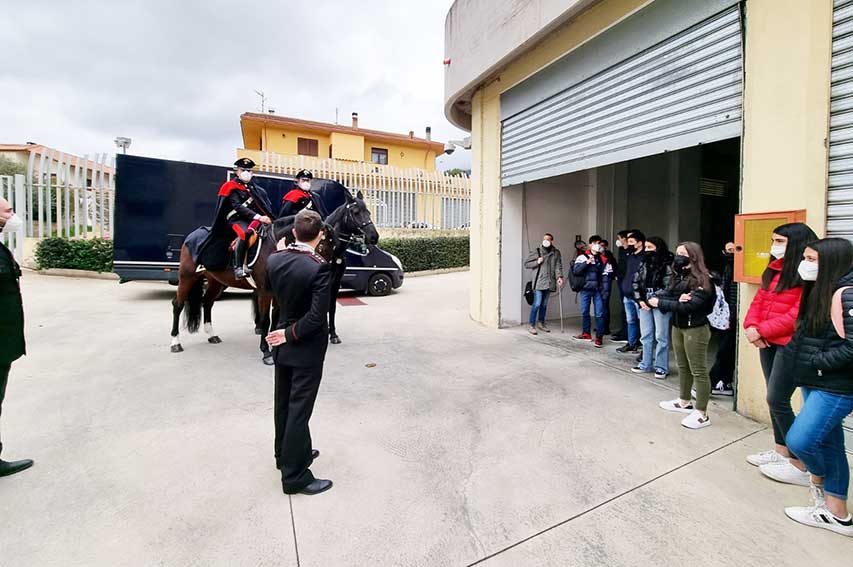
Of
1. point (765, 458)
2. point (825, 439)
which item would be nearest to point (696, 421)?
point (765, 458)

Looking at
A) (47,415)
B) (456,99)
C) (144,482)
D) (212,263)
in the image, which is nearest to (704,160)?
(456,99)

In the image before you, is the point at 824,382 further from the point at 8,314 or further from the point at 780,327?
the point at 8,314

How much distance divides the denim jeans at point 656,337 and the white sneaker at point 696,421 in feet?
4.00

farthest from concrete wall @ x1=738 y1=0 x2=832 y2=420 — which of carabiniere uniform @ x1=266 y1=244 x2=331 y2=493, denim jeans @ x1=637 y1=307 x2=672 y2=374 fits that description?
carabiniere uniform @ x1=266 y1=244 x2=331 y2=493

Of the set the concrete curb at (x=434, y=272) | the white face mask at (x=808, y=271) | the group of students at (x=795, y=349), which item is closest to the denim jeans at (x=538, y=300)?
the group of students at (x=795, y=349)

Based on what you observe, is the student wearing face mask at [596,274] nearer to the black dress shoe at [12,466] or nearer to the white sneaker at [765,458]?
the white sneaker at [765,458]

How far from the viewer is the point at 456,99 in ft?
24.3

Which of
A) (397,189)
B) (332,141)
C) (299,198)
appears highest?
(332,141)

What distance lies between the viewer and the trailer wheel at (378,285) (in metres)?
10.9

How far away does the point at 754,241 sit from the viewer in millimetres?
3324

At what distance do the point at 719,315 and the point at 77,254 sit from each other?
15586mm

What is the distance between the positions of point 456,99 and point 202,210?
5913mm

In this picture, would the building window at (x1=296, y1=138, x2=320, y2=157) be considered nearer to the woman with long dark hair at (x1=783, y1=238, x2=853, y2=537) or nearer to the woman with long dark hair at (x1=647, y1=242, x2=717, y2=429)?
the woman with long dark hair at (x1=647, y1=242, x2=717, y2=429)

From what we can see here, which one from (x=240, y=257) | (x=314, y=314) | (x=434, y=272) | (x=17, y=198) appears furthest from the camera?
(x=434, y=272)
